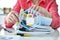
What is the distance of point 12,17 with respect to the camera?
1.59 m

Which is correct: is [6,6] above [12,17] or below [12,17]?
above

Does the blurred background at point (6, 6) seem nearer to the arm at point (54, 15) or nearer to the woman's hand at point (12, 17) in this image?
the woman's hand at point (12, 17)

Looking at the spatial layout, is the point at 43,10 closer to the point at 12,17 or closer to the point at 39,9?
the point at 39,9

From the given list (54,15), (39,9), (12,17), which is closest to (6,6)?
(12,17)

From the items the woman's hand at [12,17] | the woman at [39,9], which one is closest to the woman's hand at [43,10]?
the woman at [39,9]

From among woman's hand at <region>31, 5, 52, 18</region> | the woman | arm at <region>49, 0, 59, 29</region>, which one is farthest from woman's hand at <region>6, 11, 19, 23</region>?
arm at <region>49, 0, 59, 29</region>

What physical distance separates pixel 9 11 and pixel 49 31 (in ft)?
1.56

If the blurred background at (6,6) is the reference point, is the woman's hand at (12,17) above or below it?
below

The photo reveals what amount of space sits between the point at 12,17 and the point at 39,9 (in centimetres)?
31

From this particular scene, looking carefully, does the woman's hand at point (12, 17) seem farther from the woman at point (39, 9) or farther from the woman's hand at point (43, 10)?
the woman's hand at point (43, 10)

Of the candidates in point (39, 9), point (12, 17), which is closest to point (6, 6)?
point (12, 17)

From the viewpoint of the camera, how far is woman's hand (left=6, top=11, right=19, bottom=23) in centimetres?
157

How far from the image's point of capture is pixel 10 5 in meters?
1.57

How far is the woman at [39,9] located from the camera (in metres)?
1.53
